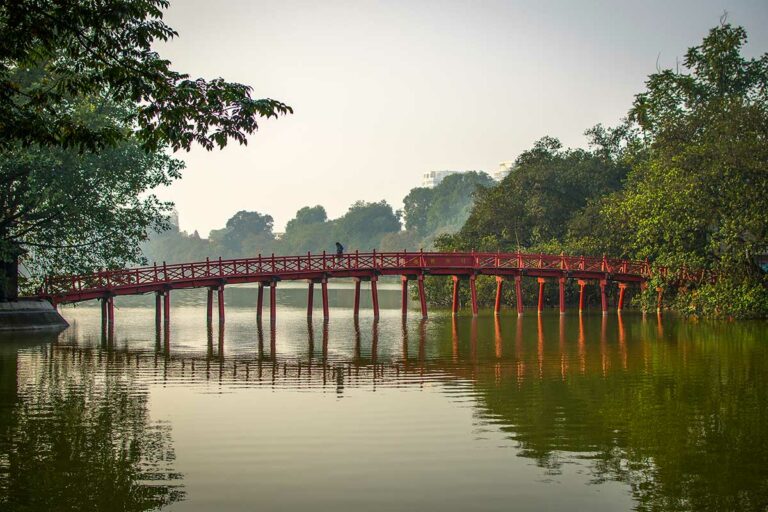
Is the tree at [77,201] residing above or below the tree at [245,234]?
below

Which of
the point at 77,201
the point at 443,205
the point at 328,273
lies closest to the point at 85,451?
the point at 77,201

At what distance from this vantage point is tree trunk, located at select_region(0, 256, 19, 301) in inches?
1459

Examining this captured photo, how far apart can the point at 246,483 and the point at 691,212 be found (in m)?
35.4

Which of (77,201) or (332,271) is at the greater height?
(77,201)

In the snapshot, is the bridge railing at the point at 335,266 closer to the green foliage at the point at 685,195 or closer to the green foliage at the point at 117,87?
the green foliage at the point at 685,195

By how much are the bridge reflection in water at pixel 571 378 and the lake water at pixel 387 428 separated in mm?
65

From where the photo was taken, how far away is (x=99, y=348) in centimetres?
3066

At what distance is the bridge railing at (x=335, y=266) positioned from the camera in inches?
1609

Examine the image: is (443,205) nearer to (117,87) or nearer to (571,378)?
(571,378)

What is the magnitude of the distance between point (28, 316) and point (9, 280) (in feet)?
5.27

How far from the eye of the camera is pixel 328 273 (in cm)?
4562

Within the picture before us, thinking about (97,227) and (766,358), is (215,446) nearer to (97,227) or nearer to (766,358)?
(766,358)

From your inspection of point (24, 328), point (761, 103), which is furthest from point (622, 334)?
point (24, 328)

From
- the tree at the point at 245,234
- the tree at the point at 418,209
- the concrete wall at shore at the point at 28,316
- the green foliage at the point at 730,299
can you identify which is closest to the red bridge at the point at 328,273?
the concrete wall at shore at the point at 28,316
